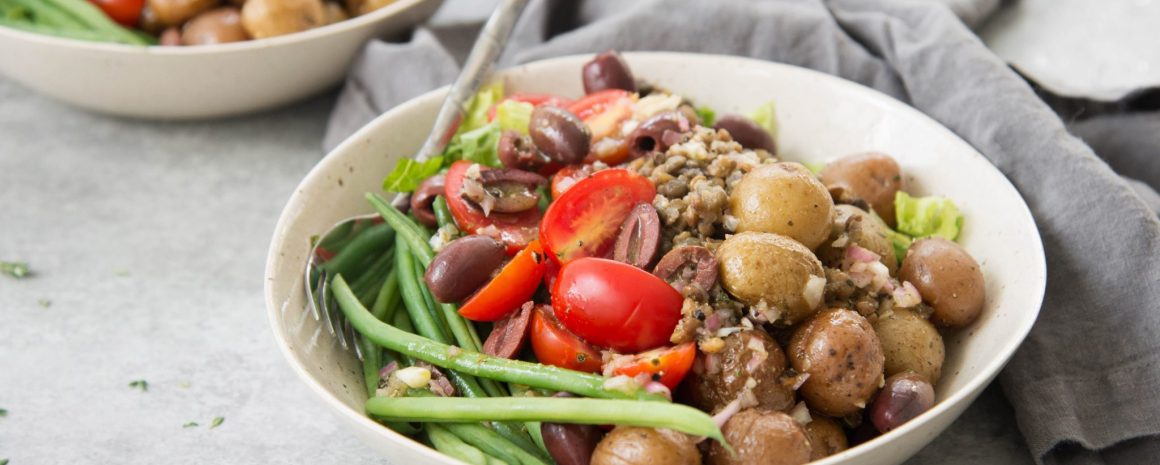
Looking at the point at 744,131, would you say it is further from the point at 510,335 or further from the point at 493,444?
the point at 493,444

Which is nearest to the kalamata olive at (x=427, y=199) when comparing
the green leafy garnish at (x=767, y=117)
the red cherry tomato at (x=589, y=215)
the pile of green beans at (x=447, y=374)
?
the pile of green beans at (x=447, y=374)

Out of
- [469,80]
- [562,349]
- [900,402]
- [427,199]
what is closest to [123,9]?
[469,80]

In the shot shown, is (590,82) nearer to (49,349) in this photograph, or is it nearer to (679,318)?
(679,318)

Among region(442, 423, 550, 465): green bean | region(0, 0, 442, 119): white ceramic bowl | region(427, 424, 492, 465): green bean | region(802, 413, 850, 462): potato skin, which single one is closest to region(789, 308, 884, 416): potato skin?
region(802, 413, 850, 462): potato skin

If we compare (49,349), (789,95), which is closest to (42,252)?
(49,349)

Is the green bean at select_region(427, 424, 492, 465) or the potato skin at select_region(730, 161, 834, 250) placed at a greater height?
the potato skin at select_region(730, 161, 834, 250)

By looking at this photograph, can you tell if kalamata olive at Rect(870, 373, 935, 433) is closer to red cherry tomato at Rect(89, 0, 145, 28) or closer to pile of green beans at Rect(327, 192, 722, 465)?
pile of green beans at Rect(327, 192, 722, 465)
